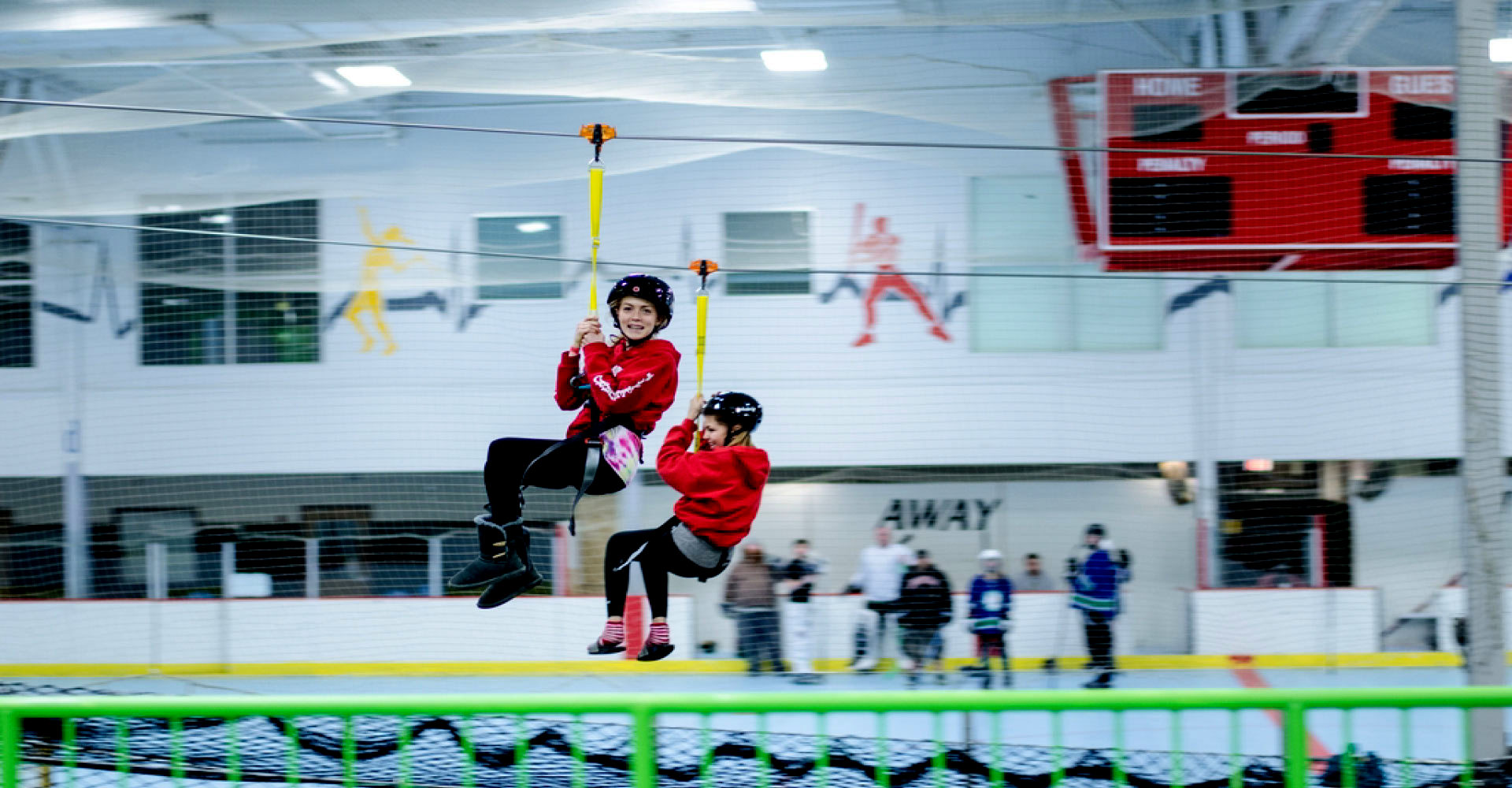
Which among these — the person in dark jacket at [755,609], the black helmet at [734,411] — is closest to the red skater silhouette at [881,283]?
the person in dark jacket at [755,609]

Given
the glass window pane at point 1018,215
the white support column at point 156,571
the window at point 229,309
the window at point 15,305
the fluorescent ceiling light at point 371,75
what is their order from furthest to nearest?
the white support column at point 156,571 → the window at point 15,305 → the window at point 229,309 → the glass window pane at point 1018,215 → the fluorescent ceiling light at point 371,75

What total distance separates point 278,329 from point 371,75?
6.00 m

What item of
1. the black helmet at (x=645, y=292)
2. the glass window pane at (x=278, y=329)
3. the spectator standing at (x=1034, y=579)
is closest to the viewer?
the black helmet at (x=645, y=292)

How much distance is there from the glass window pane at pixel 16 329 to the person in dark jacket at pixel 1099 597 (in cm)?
Answer: 1029

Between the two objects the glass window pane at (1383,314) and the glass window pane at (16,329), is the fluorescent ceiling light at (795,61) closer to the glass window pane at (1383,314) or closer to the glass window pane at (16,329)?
the glass window pane at (1383,314)

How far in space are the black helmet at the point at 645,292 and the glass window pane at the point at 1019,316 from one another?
832 centimetres

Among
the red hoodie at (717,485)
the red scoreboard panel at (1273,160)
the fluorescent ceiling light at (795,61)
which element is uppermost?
the fluorescent ceiling light at (795,61)

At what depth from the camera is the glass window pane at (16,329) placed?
12.1m

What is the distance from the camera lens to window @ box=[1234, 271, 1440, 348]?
38.0ft

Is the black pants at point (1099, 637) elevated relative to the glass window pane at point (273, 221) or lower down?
lower down

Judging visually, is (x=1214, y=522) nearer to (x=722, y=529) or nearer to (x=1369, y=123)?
(x=1369, y=123)

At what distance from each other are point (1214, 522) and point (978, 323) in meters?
2.89

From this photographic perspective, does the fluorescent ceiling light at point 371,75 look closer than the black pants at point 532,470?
No

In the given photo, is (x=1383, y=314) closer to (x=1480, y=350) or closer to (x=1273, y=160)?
(x=1273, y=160)
